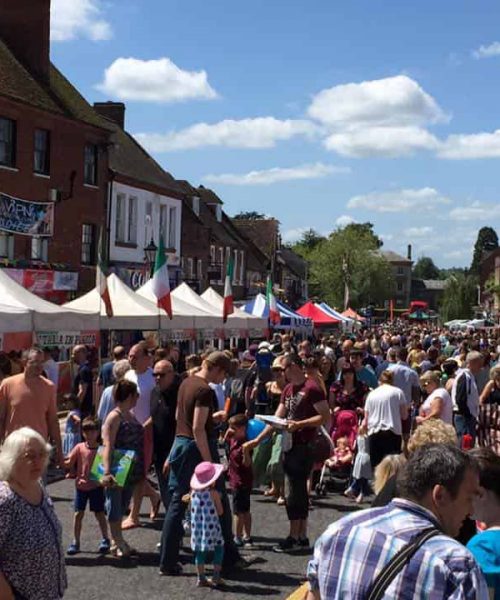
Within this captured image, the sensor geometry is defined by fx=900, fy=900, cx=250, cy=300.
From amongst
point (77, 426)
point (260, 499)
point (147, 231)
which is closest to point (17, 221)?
point (147, 231)

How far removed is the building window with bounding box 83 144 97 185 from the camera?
3152cm

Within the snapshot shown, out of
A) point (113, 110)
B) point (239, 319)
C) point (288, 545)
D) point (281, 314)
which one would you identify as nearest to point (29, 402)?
point (288, 545)

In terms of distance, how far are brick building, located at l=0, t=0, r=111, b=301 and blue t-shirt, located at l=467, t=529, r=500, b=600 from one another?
2303 cm

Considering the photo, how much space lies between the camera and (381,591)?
2861 mm

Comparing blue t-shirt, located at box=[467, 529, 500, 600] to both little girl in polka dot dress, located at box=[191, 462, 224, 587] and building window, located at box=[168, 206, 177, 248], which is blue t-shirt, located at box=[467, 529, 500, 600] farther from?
building window, located at box=[168, 206, 177, 248]

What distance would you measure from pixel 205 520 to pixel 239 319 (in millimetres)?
17202

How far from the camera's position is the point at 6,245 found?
1036 inches

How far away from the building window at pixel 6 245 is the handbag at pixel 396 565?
956 inches

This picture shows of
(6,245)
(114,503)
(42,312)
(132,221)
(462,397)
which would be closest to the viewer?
(114,503)

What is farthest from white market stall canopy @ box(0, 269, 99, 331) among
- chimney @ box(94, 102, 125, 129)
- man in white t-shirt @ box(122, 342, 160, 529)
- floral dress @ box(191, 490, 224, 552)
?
chimney @ box(94, 102, 125, 129)

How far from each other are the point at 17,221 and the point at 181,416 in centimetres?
1919

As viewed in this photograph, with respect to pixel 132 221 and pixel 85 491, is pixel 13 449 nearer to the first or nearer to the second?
pixel 85 491

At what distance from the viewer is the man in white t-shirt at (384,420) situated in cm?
1029

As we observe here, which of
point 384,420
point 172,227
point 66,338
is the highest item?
point 172,227
